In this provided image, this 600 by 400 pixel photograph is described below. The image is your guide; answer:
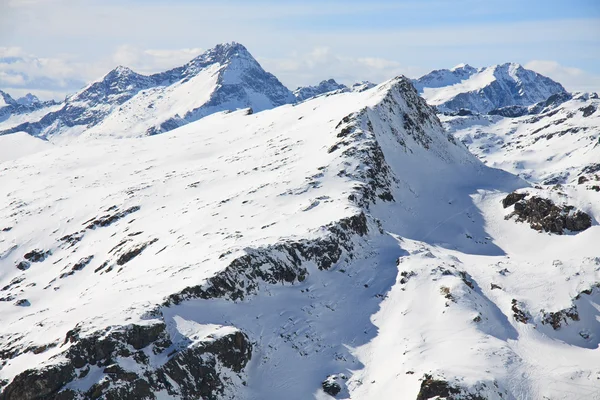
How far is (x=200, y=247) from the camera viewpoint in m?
59.0

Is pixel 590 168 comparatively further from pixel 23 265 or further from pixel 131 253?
pixel 23 265

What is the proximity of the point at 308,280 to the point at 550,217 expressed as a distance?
129 ft

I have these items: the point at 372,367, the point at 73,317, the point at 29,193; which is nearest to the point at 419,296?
the point at 372,367

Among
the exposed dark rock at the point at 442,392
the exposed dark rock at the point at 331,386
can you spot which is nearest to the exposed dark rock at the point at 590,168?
the exposed dark rock at the point at 442,392

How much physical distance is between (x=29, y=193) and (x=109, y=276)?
5993 cm

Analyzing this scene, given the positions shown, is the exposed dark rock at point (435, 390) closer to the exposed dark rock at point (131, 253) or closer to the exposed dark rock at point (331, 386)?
the exposed dark rock at point (331, 386)

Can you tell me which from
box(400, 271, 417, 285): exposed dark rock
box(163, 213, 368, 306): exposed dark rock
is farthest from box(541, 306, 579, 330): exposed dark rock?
box(163, 213, 368, 306): exposed dark rock

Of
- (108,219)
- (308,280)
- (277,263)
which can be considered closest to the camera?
(277,263)

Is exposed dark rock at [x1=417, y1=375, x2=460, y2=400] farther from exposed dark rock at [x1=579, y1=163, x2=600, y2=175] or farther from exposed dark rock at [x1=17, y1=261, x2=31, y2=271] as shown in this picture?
exposed dark rock at [x1=579, y1=163, x2=600, y2=175]

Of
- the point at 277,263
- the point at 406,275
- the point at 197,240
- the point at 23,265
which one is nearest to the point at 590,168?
the point at 406,275

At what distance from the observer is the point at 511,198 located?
8344 cm

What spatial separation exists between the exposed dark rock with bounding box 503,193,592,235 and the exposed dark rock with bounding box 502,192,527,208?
2393mm

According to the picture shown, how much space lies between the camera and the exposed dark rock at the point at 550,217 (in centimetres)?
7194

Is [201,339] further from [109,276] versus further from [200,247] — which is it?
[109,276]
